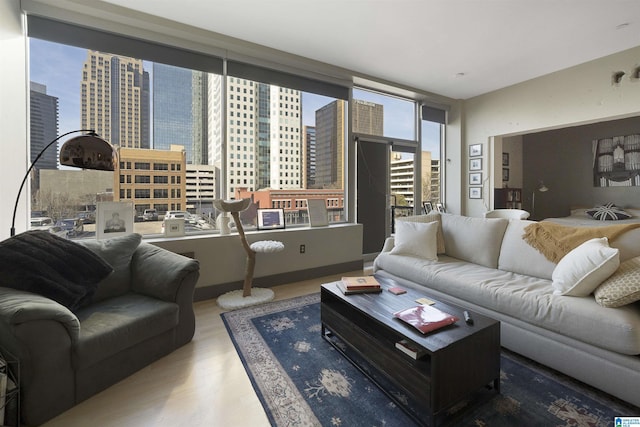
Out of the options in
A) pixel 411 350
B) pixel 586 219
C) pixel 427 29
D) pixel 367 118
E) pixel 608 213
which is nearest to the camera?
pixel 411 350

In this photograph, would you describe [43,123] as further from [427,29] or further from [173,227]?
[427,29]

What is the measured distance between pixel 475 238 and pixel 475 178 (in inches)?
109

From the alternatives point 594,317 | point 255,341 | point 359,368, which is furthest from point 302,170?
point 594,317

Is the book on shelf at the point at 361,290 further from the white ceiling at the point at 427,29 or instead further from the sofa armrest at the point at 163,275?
the white ceiling at the point at 427,29

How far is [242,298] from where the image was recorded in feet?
9.48

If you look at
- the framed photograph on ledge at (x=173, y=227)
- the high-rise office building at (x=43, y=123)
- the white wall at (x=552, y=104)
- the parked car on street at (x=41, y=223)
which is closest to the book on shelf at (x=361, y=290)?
the framed photograph on ledge at (x=173, y=227)

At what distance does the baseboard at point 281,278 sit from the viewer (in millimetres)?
2963

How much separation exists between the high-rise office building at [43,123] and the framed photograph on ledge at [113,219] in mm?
580

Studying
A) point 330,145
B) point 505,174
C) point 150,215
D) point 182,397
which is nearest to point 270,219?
point 150,215

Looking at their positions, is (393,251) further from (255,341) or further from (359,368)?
(255,341)

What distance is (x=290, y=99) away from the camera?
3764 millimetres

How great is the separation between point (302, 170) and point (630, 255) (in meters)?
3.20

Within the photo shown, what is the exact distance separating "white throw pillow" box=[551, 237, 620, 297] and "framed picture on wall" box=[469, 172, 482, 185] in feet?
10.8

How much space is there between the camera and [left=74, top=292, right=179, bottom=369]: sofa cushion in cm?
149
